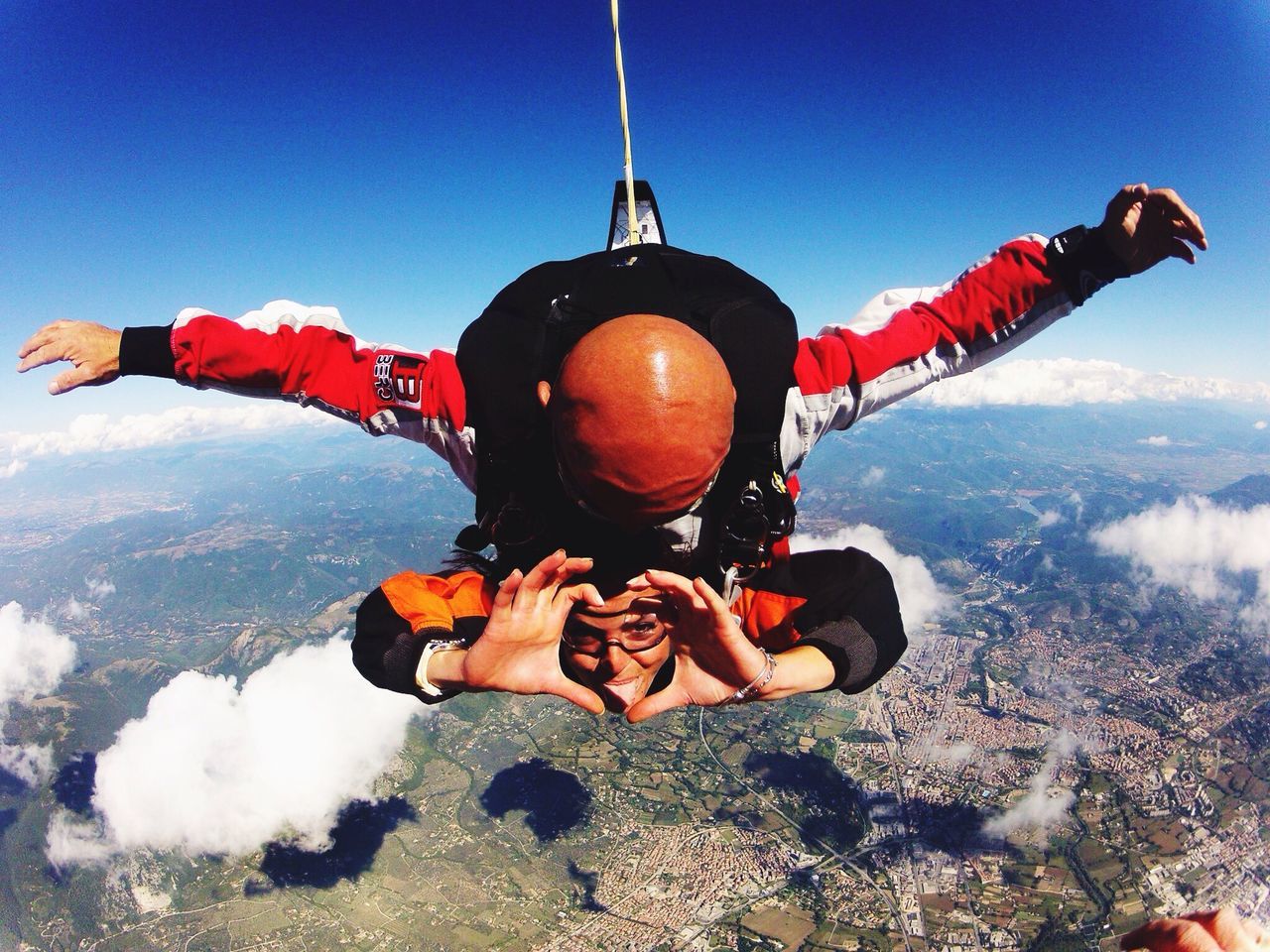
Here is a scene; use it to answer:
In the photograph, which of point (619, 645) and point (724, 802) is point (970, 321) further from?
point (724, 802)

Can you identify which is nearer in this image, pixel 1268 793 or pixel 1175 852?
pixel 1175 852

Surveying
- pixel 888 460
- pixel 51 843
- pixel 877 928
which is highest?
pixel 888 460

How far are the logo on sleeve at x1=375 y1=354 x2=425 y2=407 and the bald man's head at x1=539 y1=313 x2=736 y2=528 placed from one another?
2.83 ft

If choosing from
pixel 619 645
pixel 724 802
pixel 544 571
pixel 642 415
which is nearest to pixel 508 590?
pixel 544 571

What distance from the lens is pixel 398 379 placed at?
2.16m

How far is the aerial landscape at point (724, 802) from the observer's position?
21906 millimetres

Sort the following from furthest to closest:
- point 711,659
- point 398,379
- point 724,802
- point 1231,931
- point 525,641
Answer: point 724,802, point 398,379, point 711,659, point 525,641, point 1231,931

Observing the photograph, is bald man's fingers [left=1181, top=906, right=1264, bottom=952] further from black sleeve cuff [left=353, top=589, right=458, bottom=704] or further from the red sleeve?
the red sleeve

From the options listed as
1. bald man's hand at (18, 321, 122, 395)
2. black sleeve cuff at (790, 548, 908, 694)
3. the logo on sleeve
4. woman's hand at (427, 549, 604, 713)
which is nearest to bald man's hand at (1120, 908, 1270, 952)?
black sleeve cuff at (790, 548, 908, 694)

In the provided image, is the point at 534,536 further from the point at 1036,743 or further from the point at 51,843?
the point at 51,843

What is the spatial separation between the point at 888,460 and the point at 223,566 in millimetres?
145550

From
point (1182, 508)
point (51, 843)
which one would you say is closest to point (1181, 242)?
point (51, 843)

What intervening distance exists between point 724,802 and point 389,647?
30.1 meters

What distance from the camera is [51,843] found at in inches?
1473
